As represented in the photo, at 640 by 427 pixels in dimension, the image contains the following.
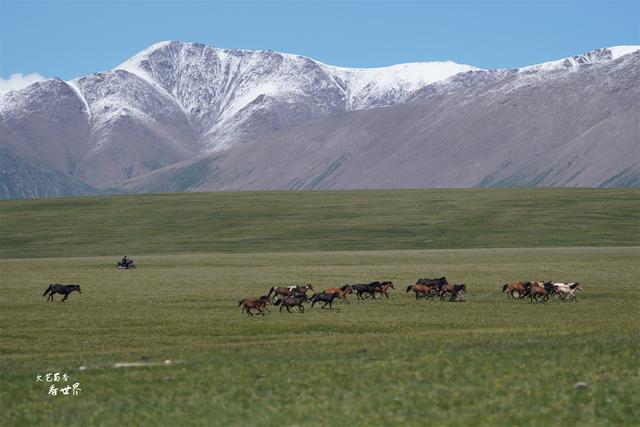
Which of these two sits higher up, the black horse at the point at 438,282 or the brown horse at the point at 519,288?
the black horse at the point at 438,282

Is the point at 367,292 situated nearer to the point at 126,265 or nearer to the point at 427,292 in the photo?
the point at 427,292

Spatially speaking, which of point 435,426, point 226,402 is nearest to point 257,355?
point 226,402

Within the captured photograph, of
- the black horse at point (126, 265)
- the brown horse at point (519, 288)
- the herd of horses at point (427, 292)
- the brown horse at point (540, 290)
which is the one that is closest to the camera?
the herd of horses at point (427, 292)

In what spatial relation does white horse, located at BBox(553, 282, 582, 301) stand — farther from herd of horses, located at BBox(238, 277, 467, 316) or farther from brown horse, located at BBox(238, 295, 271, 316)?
brown horse, located at BBox(238, 295, 271, 316)

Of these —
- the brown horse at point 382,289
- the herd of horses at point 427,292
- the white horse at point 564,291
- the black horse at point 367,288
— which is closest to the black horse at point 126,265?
the herd of horses at point 427,292

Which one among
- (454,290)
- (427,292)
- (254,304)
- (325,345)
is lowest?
(325,345)

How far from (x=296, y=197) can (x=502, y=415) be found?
16791 cm

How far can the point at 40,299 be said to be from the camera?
50.6 m

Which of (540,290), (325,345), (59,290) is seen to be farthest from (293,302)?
(59,290)

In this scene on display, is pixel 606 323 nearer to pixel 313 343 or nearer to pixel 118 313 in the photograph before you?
pixel 313 343

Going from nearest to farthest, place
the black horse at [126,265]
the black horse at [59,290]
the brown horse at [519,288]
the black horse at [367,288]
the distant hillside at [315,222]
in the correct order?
the brown horse at [519,288] → the black horse at [59,290] → the black horse at [367,288] → the black horse at [126,265] → the distant hillside at [315,222]

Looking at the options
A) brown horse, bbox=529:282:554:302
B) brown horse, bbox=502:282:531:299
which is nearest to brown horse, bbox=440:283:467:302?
brown horse, bbox=502:282:531:299

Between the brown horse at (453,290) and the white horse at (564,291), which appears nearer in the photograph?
the white horse at (564,291)

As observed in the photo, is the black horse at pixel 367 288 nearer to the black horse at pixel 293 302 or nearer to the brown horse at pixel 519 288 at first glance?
the black horse at pixel 293 302
